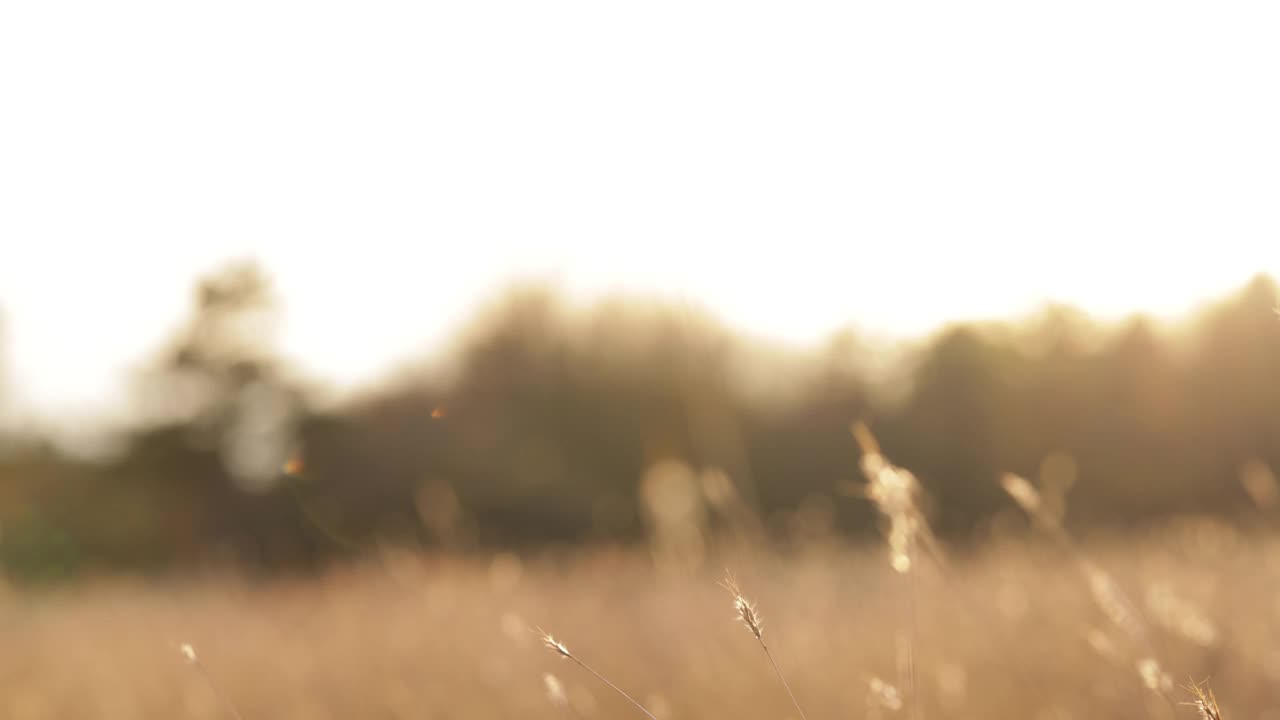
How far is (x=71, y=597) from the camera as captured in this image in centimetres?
831

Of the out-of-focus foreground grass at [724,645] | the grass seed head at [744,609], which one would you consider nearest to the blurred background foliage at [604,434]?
the out-of-focus foreground grass at [724,645]

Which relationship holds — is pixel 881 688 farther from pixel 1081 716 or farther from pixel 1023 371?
pixel 1023 371

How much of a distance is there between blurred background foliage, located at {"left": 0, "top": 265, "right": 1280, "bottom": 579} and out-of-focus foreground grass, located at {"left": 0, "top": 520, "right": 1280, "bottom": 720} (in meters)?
2.40

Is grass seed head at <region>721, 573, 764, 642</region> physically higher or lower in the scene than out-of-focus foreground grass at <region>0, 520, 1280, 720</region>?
higher

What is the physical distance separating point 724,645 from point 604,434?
772cm

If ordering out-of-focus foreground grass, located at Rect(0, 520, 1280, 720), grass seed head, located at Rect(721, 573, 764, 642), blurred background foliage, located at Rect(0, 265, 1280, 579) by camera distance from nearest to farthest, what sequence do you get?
grass seed head, located at Rect(721, 573, 764, 642)
out-of-focus foreground grass, located at Rect(0, 520, 1280, 720)
blurred background foliage, located at Rect(0, 265, 1280, 579)

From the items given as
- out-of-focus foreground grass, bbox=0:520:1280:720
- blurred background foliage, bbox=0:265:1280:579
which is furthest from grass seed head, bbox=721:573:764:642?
blurred background foliage, bbox=0:265:1280:579

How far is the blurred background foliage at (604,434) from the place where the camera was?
27.5 ft

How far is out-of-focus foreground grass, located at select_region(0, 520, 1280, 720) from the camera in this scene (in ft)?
7.33

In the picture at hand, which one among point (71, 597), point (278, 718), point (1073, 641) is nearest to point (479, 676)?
point (278, 718)

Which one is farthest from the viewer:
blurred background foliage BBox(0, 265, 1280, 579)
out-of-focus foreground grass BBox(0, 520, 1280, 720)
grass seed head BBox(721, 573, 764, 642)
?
blurred background foliage BBox(0, 265, 1280, 579)

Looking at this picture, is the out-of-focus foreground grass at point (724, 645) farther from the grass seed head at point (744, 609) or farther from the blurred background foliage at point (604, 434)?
the blurred background foliage at point (604, 434)

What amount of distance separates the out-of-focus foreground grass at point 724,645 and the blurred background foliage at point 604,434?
94.6 inches

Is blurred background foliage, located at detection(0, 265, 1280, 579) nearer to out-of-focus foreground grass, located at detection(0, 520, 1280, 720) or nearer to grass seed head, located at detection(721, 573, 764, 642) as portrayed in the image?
out-of-focus foreground grass, located at detection(0, 520, 1280, 720)
